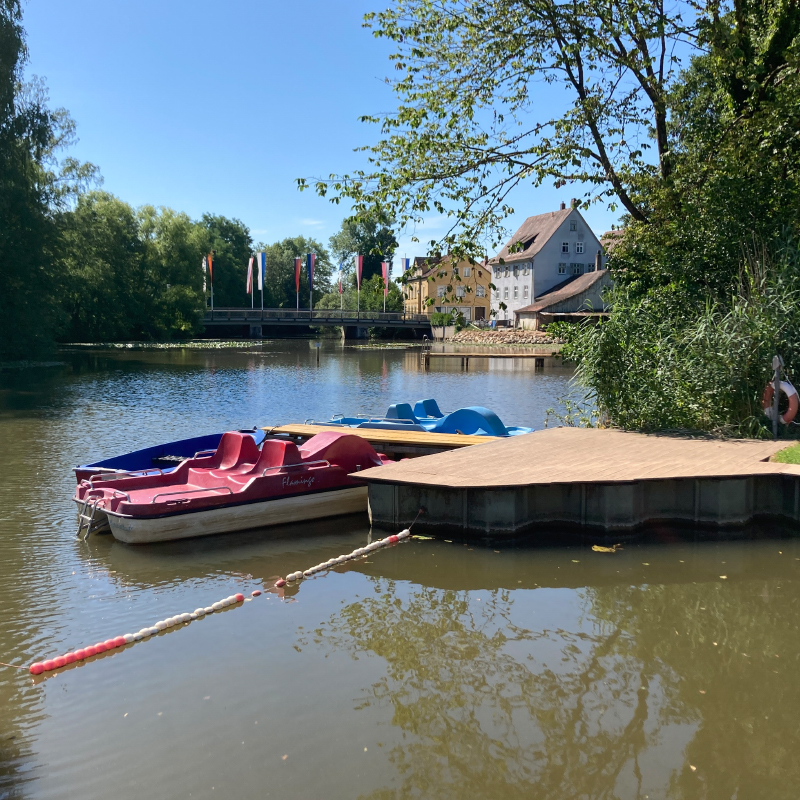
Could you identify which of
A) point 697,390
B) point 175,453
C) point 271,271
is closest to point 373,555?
point 175,453

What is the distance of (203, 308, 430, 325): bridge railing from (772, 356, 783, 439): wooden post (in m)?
75.8

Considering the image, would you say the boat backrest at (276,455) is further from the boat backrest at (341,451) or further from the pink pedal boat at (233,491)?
the boat backrest at (341,451)

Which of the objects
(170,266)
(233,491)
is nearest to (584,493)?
(233,491)

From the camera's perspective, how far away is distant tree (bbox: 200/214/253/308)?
99062 millimetres

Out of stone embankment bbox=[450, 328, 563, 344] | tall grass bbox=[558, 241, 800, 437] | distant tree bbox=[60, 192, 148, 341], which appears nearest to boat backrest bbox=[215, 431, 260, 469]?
tall grass bbox=[558, 241, 800, 437]

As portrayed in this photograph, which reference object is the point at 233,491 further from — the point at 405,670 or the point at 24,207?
the point at 24,207

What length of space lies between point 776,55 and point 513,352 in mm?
49345

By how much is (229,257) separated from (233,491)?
311 ft

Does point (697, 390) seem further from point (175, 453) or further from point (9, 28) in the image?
point (9, 28)

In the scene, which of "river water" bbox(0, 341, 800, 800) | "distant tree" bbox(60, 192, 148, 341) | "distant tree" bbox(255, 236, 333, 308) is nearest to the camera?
"river water" bbox(0, 341, 800, 800)

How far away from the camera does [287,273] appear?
4579 inches

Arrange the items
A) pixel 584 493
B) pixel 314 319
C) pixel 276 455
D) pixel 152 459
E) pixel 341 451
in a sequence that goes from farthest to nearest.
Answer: pixel 314 319
pixel 152 459
pixel 341 451
pixel 276 455
pixel 584 493

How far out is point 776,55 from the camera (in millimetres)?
15273

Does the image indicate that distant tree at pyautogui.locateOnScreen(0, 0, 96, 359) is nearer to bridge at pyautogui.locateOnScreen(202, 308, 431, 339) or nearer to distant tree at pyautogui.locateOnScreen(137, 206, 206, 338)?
distant tree at pyautogui.locateOnScreen(137, 206, 206, 338)
